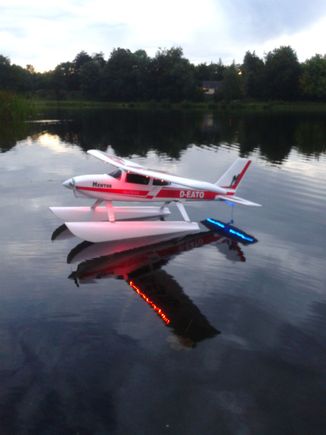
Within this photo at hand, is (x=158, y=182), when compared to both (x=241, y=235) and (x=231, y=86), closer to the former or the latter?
(x=241, y=235)

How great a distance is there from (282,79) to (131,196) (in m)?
122

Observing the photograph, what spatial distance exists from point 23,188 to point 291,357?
58.9 ft

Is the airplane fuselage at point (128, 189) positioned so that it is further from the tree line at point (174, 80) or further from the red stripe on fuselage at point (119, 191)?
the tree line at point (174, 80)

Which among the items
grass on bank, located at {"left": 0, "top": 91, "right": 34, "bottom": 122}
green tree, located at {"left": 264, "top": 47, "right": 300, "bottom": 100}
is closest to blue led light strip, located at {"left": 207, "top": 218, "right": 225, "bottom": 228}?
grass on bank, located at {"left": 0, "top": 91, "right": 34, "bottom": 122}

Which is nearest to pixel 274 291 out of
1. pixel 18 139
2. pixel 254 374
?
pixel 254 374

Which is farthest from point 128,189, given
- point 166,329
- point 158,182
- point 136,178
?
point 166,329

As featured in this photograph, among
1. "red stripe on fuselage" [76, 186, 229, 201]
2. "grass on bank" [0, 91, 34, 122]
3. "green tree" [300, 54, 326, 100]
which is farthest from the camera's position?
"green tree" [300, 54, 326, 100]

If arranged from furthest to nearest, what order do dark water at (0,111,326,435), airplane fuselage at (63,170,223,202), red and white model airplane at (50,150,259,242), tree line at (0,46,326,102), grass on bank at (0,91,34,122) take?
tree line at (0,46,326,102), grass on bank at (0,91,34,122), airplane fuselage at (63,170,223,202), red and white model airplane at (50,150,259,242), dark water at (0,111,326,435)

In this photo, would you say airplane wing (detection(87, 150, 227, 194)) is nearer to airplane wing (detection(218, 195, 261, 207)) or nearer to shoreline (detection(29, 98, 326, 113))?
airplane wing (detection(218, 195, 261, 207))

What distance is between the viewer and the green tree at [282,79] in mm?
122938

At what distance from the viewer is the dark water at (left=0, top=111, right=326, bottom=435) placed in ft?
22.5

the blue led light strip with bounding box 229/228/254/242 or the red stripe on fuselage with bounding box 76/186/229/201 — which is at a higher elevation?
the red stripe on fuselage with bounding box 76/186/229/201

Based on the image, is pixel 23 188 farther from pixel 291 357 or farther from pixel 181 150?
pixel 181 150

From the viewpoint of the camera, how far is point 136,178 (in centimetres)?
1508
